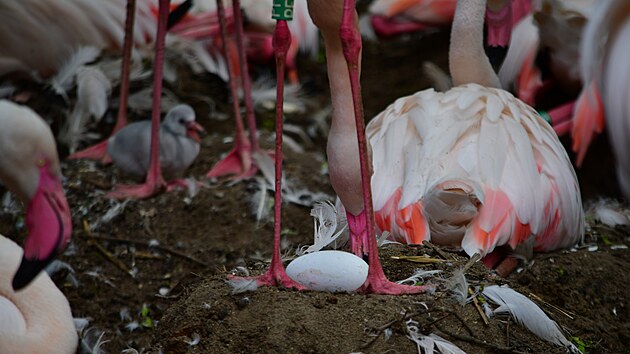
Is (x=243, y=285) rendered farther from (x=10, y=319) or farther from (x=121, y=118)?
(x=121, y=118)

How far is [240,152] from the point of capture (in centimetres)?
499

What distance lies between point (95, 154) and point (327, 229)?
2.13 metres

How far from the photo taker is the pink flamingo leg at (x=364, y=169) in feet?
9.42

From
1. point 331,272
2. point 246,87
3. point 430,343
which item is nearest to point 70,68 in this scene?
point 246,87

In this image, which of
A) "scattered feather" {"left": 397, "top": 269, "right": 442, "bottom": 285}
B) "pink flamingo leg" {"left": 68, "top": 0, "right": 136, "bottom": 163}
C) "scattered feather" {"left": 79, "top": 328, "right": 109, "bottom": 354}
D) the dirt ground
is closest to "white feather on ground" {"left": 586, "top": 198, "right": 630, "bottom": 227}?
the dirt ground

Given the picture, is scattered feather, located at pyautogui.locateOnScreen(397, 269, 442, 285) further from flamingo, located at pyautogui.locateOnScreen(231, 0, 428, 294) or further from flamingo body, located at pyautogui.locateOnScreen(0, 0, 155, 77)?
flamingo body, located at pyautogui.locateOnScreen(0, 0, 155, 77)

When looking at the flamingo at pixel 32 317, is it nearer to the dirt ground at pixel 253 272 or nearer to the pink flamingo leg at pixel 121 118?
the dirt ground at pixel 253 272

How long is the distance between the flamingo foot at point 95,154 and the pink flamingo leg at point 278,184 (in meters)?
2.19

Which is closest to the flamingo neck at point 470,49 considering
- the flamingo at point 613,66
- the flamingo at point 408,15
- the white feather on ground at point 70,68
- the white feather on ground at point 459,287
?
the flamingo at point 613,66

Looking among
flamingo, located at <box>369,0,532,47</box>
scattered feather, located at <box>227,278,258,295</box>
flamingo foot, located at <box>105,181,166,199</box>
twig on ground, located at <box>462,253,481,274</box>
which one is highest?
scattered feather, located at <box>227,278,258,295</box>

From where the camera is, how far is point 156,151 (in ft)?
15.2

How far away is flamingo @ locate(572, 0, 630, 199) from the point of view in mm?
4113

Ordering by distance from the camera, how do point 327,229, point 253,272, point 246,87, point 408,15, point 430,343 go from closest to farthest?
point 430,343
point 253,272
point 327,229
point 246,87
point 408,15

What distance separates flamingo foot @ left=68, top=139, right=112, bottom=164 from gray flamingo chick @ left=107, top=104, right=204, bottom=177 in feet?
0.78
